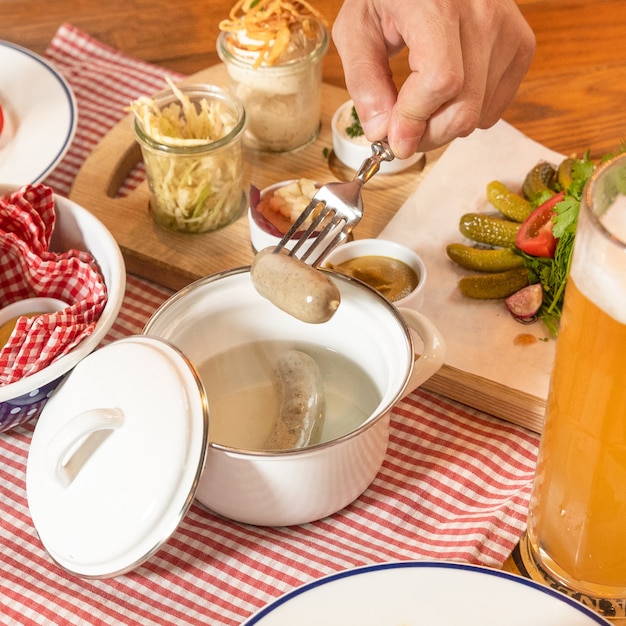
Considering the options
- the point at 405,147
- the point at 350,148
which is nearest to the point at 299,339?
the point at 405,147

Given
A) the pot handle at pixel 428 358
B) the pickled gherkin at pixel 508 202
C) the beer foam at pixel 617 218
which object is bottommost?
the pickled gherkin at pixel 508 202

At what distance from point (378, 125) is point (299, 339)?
0.99ft

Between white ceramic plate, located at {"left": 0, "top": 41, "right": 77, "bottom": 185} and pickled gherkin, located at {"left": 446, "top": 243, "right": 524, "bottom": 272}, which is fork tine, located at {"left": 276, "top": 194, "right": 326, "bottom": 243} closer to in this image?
pickled gherkin, located at {"left": 446, "top": 243, "right": 524, "bottom": 272}

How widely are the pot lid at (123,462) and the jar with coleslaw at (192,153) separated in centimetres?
48

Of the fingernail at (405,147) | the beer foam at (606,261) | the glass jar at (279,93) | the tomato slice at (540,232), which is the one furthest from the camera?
the glass jar at (279,93)

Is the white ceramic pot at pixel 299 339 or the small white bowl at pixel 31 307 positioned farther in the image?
the small white bowl at pixel 31 307

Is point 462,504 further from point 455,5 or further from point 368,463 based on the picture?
point 455,5

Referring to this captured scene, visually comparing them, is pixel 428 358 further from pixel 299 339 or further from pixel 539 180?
pixel 539 180

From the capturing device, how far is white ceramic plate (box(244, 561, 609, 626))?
2.81ft

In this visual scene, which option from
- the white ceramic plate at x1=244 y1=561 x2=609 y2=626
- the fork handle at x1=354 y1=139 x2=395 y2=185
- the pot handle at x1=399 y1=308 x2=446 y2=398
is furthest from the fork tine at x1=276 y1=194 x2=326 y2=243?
the white ceramic plate at x1=244 y1=561 x2=609 y2=626

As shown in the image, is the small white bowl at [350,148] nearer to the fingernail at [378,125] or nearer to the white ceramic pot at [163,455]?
the fingernail at [378,125]

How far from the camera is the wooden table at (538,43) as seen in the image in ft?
5.40

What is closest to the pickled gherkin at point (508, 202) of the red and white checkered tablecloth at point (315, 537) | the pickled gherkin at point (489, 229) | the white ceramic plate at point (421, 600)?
the pickled gherkin at point (489, 229)

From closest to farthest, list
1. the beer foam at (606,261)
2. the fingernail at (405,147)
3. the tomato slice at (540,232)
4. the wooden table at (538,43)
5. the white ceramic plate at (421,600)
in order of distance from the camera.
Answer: the beer foam at (606,261) < the white ceramic plate at (421,600) < the fingernail at (405,147) < the tomato slice at (540,232) < the wooden table at (538,43)
